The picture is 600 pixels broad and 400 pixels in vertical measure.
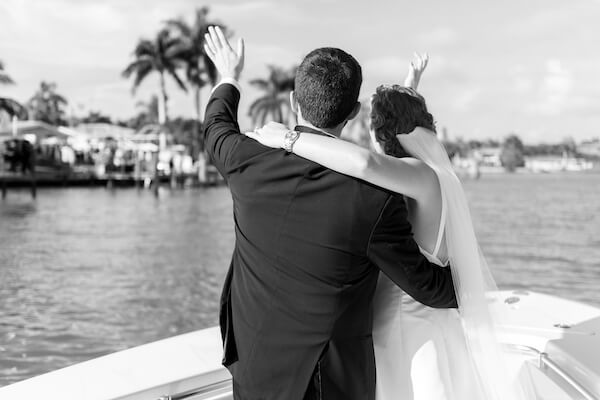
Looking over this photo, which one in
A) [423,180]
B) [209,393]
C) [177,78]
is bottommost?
[209,393]

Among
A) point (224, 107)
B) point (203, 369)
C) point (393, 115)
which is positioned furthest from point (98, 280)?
point (393, 115)

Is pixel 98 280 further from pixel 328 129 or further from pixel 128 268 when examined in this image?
pixel 328 129

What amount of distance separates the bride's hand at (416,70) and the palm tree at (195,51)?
4533 centimetres

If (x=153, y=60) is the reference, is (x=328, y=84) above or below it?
below

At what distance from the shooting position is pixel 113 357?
284cm

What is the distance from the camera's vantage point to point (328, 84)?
A: 62.2 inches

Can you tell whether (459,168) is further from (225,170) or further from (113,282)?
(225,170)

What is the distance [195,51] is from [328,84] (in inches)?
1849

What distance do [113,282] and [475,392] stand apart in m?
11.0

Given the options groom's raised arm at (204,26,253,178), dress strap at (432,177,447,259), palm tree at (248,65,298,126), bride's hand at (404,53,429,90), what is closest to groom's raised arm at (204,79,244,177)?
groom's raised arm at (204,26,253,178)

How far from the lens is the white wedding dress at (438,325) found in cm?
190

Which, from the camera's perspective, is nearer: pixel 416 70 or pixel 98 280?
pixel 416 70

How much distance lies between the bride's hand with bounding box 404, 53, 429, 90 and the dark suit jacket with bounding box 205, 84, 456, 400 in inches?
34.9

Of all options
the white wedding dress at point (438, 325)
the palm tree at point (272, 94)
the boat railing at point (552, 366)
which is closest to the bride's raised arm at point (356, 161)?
the white wedding dress at point (438, 325)
